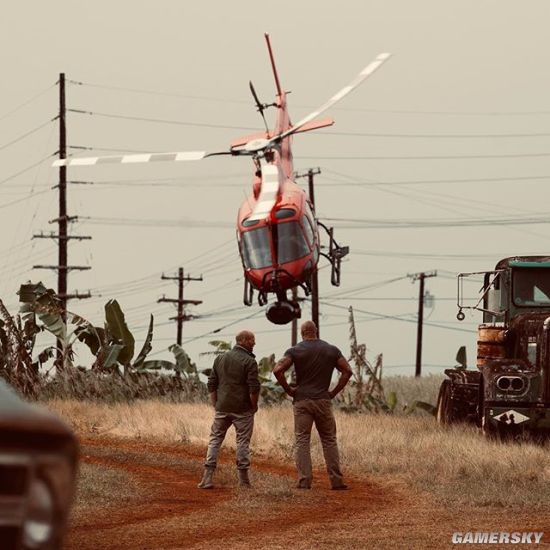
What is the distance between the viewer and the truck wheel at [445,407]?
77.3ft

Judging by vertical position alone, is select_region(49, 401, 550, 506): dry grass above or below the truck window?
below

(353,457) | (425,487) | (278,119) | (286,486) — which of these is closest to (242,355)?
(286,486)

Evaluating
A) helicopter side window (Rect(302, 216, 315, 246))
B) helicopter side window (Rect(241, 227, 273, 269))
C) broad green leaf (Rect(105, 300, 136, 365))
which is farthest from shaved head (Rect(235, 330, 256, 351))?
broad green leaf (Rect(105, 300, 136, 365))

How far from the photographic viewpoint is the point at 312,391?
15586 millimetres

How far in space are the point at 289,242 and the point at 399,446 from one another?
11.0 m

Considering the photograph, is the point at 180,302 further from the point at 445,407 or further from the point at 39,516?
the point at 39,516

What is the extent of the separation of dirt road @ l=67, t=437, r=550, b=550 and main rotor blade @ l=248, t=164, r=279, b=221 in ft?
47.6


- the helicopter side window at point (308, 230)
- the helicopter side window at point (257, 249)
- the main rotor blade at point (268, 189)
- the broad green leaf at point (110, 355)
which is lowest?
the broad green leaf at point (110, 355)

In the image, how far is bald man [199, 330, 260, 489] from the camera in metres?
15.2

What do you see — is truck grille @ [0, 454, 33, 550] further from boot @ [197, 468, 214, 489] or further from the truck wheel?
the truck wheel

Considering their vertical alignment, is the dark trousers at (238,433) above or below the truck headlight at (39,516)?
below

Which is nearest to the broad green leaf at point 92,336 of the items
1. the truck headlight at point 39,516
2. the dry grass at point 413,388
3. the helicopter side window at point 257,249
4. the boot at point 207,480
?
the helicopter side window at point 257,249

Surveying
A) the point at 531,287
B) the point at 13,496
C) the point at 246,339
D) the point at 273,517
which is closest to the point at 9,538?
the point at 13,496

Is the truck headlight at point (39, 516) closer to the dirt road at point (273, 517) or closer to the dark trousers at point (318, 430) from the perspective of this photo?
the dirt road at point (273, 517)
